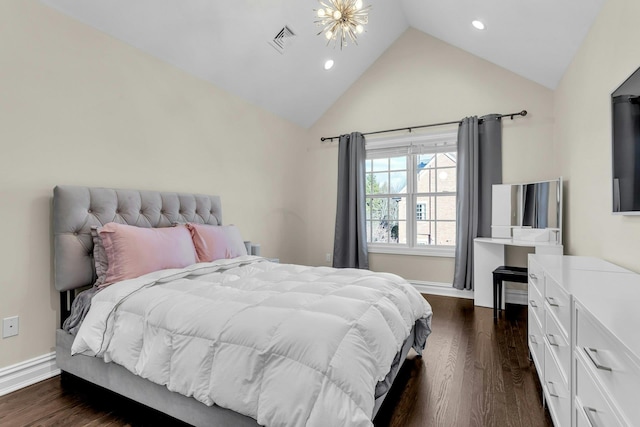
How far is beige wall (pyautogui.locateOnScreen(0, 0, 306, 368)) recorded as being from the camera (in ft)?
6.57

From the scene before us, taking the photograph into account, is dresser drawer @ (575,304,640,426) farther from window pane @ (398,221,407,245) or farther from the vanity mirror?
window pane @ (398,221,407,245)

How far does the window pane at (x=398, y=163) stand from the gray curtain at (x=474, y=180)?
2.60ft

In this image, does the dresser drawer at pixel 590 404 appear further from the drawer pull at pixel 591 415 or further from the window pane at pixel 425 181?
the window pane at pixel 425 181

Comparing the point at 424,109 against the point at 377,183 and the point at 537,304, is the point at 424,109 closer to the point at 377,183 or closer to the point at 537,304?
the point at 377,183

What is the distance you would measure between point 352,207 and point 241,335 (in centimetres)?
345

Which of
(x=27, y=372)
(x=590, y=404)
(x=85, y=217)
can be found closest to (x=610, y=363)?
(x=590, y=404)

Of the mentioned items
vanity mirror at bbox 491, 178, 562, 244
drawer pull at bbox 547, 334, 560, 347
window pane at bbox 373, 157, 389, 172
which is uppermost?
window pane at bbox 373, 157, 389, 172

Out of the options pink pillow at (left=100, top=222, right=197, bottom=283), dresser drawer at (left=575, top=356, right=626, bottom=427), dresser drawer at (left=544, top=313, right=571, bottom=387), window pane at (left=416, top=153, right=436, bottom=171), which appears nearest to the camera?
dresser drawer at (left=575, top=356, right=626, bottom=427)

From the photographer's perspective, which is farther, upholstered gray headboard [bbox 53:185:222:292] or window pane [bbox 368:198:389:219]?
window pane [bbox 368:198:389:219]

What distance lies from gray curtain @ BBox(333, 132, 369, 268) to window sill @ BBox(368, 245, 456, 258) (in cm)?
18

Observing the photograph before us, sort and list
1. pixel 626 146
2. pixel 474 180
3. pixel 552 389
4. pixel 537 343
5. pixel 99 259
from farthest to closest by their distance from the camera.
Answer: pixel 474 180 < pixel 99 259 < pixel 537 343 < pixel 626 146 < pixel 552 389

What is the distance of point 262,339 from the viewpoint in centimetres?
133

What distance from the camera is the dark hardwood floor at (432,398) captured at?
5.43 feet

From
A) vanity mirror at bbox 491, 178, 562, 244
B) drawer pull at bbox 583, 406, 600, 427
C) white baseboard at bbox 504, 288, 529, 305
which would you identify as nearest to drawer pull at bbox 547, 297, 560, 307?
drawer pull at bbox 583, 406, 600, 427
